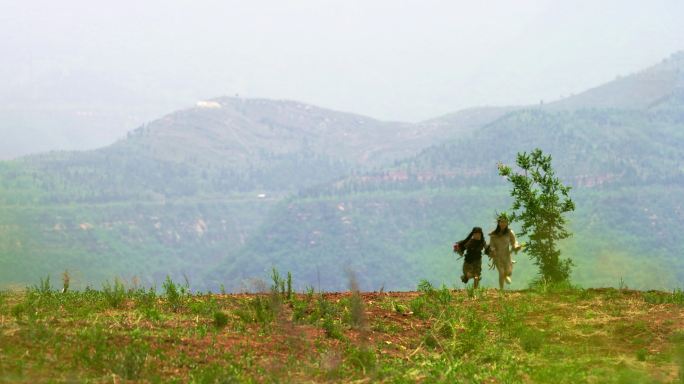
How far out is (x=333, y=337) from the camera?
1359 centimetres

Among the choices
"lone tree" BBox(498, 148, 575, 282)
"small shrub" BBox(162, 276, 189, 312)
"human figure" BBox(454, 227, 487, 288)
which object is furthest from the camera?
"lone tree" BBox(498, 148, 575, 282)

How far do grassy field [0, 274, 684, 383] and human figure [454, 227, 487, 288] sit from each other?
4.08m

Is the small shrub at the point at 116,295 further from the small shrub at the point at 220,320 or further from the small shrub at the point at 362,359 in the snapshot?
the small shrub at the point at 362,359

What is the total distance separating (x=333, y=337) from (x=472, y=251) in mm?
9425

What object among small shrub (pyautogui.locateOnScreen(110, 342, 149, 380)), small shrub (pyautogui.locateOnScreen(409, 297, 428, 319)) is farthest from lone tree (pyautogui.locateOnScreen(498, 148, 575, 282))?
small shrub (pyautogui.locateOnScreen(110, 342, 149, 380))

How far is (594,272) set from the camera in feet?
641

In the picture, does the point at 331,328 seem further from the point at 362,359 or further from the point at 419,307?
the point at 419,307

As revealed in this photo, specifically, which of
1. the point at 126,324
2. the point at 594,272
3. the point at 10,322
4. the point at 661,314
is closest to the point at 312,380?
the point at 126,324

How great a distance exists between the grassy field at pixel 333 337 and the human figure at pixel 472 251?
4.08 metres

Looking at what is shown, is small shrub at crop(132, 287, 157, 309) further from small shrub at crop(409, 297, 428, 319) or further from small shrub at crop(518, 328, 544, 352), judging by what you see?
small shrub at crop(518, 328, 544, 352)

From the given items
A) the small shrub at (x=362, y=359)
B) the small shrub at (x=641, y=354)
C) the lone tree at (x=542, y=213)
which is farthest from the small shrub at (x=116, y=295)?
the lone tree at (x=542, y=213)

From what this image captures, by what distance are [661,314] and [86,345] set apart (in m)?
9.70

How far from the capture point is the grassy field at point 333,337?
11.2 m

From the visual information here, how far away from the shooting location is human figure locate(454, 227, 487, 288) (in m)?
22.2
